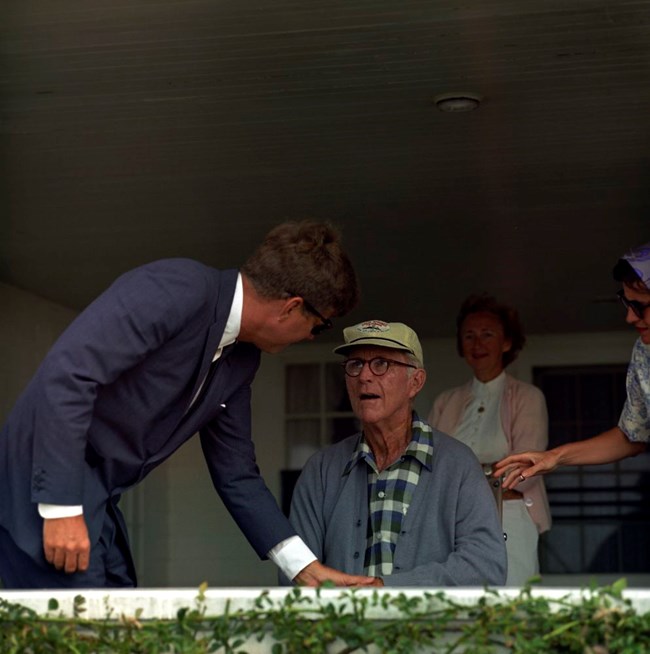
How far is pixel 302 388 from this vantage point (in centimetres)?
942

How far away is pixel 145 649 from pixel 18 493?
0.58 m

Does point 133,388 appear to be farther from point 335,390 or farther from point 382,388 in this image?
point 335,390

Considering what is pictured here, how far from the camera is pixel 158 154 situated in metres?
4.87

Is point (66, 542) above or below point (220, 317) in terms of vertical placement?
below

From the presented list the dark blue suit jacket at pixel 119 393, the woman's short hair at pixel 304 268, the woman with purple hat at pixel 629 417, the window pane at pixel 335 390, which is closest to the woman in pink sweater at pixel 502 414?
the woman with purple hat at pixel 629 417

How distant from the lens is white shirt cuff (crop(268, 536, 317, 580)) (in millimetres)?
3215

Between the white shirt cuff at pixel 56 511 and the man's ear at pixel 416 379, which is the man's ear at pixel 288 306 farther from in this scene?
the man's ear at pixel 416 379

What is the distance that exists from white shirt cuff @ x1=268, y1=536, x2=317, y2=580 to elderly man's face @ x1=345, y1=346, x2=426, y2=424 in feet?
1.54

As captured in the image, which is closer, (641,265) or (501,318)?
(641,265)

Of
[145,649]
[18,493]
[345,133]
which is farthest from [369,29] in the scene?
[145,649]

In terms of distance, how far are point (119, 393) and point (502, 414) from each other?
8.83 feet

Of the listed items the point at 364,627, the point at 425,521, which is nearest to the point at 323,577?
the point at 425,521

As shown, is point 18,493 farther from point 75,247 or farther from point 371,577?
point 75,247

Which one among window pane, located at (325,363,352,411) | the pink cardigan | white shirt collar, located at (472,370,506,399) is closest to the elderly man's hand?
the pink cardigan
